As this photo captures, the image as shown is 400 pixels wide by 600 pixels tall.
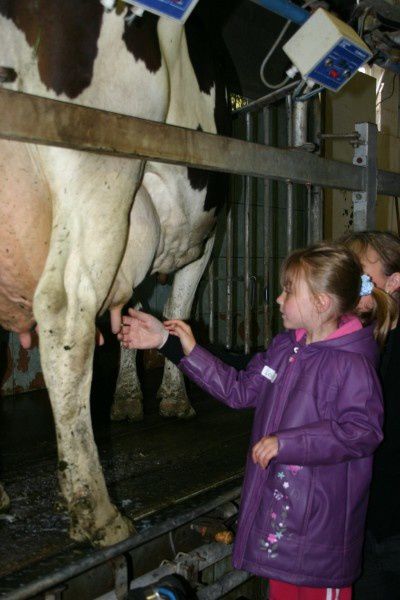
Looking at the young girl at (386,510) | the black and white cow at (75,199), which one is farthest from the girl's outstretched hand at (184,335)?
the young girl at (386,510)

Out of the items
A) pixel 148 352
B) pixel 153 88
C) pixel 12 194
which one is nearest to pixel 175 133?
pixel 153 88

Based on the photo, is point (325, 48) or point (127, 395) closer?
point (325, 48)

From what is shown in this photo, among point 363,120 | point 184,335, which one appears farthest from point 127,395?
point 363,120

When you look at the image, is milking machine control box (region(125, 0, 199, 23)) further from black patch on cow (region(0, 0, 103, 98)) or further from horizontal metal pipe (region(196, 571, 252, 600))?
horizontal metal pipe (region(196, 571, 252, 600))

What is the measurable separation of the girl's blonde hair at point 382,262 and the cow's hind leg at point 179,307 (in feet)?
4.62

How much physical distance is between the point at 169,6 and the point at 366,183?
91 centimetres

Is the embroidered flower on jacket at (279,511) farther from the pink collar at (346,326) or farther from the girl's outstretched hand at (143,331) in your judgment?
the girl's outstretched hand at (143,331)

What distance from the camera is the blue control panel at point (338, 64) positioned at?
207cm

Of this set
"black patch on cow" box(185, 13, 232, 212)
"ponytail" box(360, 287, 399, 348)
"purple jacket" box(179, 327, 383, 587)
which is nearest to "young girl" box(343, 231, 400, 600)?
"ponytail" box(360, 287, 399, 348)

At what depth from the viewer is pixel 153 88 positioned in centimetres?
175

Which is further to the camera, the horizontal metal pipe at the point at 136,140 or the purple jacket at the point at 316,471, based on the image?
the purple jacket at the point at 316,471

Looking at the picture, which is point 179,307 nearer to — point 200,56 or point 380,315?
point 200,56

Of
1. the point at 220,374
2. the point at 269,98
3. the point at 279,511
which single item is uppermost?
the point at 269,98

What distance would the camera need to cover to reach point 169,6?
1403 mm
